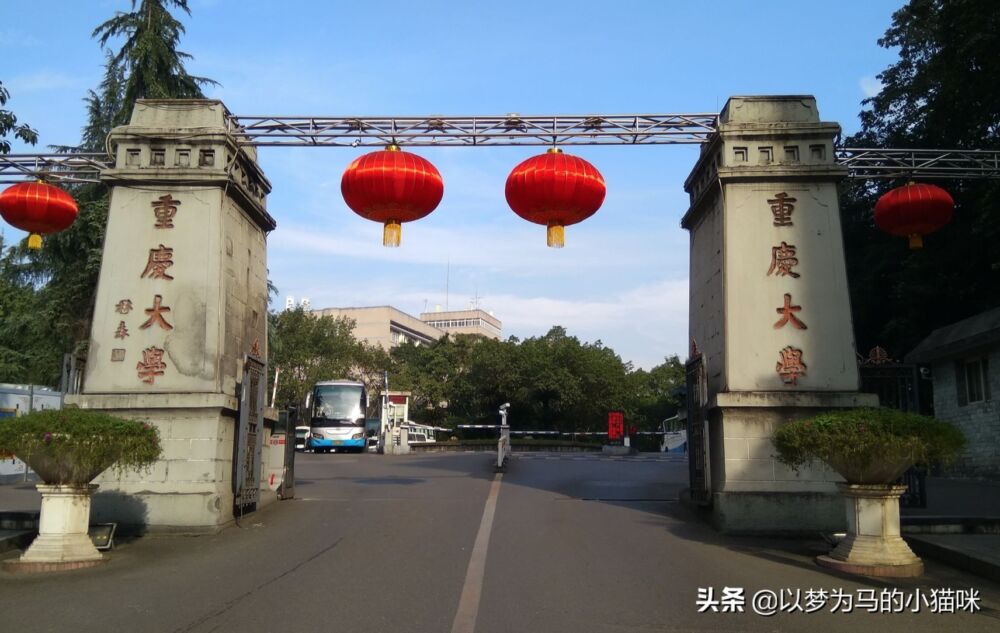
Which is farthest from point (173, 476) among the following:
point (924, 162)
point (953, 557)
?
point (924, 162)

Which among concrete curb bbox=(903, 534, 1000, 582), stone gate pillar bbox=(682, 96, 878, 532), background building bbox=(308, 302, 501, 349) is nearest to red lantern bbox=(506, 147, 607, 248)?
stone gate pillar bbox=(682, 96, 878, 532)

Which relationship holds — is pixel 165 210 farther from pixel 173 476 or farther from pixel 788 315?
pixel 788 315

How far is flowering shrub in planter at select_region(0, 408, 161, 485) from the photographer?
8.30m

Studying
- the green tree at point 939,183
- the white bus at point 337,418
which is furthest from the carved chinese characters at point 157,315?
the white bus at point 337,418

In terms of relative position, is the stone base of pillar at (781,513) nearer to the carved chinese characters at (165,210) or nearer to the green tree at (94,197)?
the carved chinese characters at (165,210)

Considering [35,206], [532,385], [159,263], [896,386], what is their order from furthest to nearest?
[532,385] < [896,386] < [159,263] < [35,206]

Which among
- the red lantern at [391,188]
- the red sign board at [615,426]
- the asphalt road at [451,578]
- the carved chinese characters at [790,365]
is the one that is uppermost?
the red lantern at [391,188]

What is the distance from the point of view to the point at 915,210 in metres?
11.3

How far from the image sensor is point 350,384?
35.4 metres

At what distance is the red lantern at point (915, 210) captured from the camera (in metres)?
11.2

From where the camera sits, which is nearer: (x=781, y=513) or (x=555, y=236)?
(x=555, y=236)

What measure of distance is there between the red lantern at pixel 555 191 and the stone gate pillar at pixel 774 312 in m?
2.68

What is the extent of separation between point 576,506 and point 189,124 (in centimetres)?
816

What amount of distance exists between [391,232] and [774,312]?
5.39 metres
